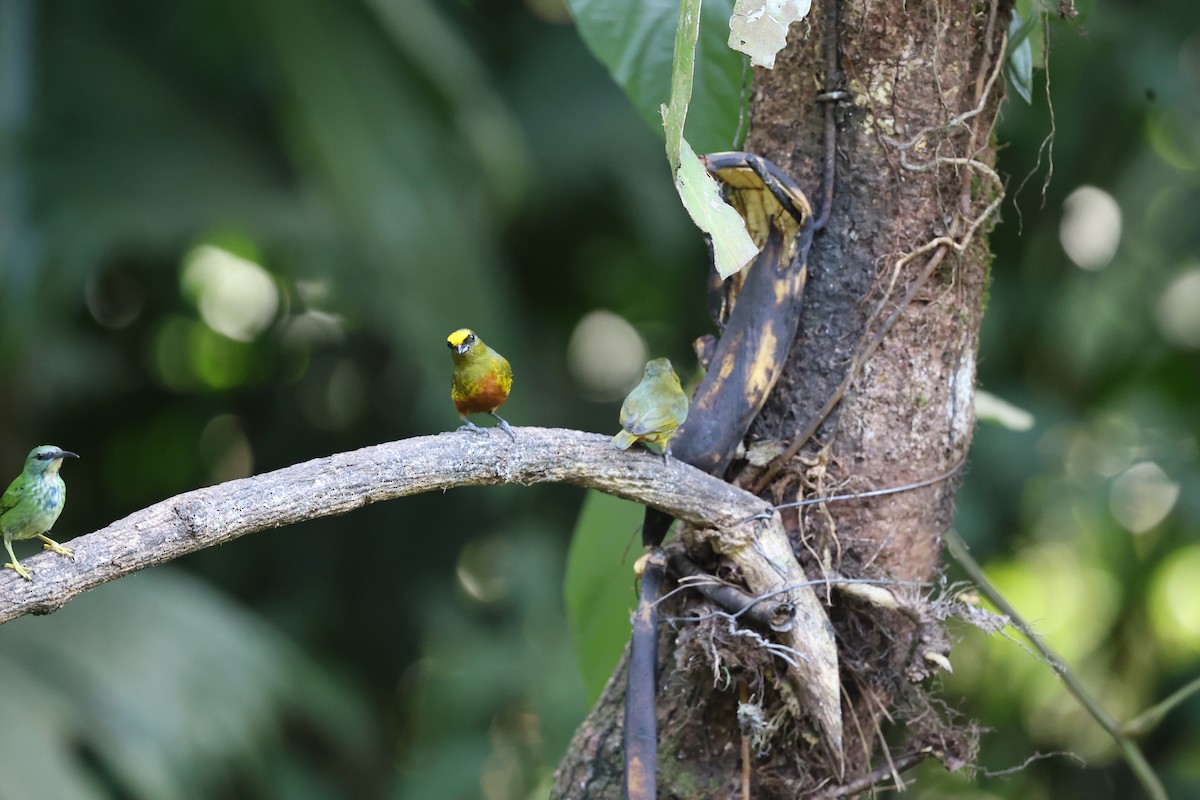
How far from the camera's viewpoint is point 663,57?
171 centimetres

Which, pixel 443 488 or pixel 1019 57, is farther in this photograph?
pixel 1019 57

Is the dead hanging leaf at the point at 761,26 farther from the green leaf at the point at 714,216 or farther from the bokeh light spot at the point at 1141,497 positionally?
the bokeh light spot at the point at 1141,497

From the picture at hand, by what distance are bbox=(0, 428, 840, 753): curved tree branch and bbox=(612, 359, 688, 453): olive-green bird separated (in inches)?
1.0

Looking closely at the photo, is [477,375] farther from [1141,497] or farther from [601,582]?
[1141,497]

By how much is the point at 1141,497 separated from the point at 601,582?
3370 millimetres

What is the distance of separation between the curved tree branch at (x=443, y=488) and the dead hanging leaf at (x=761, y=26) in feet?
1.57

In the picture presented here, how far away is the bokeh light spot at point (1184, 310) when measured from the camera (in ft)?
14.8

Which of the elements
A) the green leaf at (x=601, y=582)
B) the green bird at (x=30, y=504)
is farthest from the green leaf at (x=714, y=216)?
the green bird at (x=30, y=504)

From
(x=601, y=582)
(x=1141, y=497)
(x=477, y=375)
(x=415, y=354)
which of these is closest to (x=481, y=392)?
(x=477, y=375)

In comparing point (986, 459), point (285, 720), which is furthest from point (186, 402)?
point (986, 459)

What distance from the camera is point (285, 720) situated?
5211 mm

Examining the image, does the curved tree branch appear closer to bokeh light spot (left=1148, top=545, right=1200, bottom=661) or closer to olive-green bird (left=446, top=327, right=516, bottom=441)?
olive-green bird (left=446, top=327, right=516, bottom=441)

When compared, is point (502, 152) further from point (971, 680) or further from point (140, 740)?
point (971, 680)

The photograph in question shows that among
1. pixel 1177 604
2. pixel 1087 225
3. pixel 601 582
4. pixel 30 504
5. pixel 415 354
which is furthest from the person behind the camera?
pixel 1087 225
